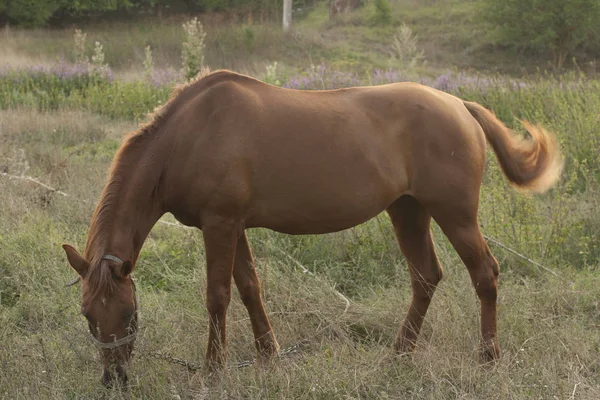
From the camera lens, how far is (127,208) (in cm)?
363

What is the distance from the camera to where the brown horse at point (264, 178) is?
359 cm

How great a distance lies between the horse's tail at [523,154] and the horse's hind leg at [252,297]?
5.47 feet

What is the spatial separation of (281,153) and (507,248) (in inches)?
95.1

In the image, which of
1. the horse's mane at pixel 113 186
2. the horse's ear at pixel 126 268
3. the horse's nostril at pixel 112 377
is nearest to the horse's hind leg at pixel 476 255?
the horse's mane at pixel 113 186

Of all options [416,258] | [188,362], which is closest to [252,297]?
[188,362]

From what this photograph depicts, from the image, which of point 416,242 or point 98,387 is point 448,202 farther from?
point 98,387

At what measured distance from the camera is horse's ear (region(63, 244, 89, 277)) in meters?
3.31

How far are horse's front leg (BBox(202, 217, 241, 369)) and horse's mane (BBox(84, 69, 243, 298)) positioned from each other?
0.52 metres

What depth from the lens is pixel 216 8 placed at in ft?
113

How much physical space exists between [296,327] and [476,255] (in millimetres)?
1265

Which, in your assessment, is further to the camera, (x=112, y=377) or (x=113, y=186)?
(x=113, y=186)

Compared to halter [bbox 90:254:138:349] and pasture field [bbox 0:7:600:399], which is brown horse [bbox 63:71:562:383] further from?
pasture field [bbox 0:7:600:399]

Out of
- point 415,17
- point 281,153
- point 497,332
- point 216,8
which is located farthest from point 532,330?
point 216,8

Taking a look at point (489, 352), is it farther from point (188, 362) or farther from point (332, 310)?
point (188, 362)
